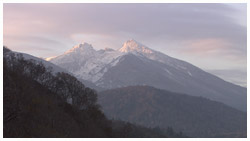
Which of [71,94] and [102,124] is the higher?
[71,94]

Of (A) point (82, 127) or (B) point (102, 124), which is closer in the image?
(A) point (82, 127)

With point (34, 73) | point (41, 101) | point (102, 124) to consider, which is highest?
point (34, 73)

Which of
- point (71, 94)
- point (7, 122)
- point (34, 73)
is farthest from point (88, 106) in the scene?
point (7, 122)

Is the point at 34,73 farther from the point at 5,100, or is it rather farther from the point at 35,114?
the point at 5,100

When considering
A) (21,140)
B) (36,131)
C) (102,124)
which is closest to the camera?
(21,140)

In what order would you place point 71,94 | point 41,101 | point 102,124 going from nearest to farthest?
point 41,101, point 102,124, point 71,94

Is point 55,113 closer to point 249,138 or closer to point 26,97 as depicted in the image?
point 26,97

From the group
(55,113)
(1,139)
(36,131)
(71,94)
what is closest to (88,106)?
(71,94)
